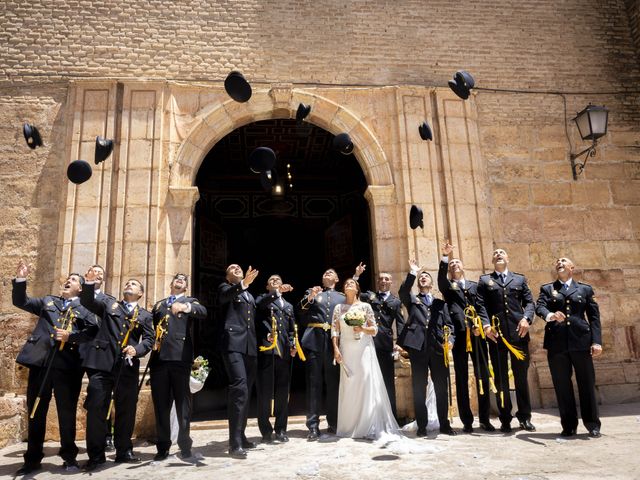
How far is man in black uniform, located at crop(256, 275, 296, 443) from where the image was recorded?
5.00 meters

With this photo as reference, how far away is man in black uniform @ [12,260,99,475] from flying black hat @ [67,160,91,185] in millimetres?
2272

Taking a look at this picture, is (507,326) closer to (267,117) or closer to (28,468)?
(267,117)

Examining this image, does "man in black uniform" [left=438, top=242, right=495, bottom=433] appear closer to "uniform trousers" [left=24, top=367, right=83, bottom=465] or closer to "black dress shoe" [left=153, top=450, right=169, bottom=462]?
"black dress shoe" [left=153, top=450, right=169, bottom=462]

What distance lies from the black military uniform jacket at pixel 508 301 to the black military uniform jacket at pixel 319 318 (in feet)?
5.16

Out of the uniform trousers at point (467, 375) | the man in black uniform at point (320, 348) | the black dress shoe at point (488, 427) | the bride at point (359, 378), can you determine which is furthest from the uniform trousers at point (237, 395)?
the black dress shoe at point (488, 427)

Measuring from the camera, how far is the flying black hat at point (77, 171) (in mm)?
6363

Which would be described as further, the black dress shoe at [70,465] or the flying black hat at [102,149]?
the flying black hat at [102,149]

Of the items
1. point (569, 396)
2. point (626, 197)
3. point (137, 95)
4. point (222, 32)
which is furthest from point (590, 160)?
point (137, 95)

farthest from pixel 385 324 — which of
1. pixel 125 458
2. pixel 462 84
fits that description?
pixel 462 84

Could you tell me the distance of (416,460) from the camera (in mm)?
3969

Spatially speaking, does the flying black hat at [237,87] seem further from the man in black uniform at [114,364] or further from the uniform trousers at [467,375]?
the uniform trousers at [467,375]

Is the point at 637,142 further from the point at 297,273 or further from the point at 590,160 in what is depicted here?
the point at 297,273

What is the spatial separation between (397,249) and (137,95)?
4.32 m

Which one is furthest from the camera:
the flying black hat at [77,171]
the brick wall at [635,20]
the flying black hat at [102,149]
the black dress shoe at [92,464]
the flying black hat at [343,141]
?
the brick wall at [635,20]
